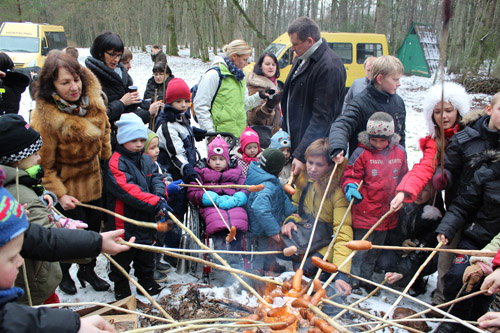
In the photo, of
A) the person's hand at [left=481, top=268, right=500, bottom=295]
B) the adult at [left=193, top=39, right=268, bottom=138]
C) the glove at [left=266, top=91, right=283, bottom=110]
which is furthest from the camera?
the glove at [left=266, top=91, right=283, bottom=110]

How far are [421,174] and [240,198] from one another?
1.82 m

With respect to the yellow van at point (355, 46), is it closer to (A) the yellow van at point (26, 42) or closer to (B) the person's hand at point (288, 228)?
(A) the yellow van at point (26, 42)

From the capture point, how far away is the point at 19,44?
588 inches

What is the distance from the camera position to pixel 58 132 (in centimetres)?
288

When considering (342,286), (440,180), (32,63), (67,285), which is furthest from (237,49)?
(32,63)

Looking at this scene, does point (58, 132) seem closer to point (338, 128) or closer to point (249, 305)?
point (249, 305)

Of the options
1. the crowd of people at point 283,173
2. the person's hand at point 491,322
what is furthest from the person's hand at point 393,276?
the person's hand at point 491,322

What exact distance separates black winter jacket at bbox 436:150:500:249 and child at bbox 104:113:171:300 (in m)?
2.50

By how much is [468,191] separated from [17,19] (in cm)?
3947

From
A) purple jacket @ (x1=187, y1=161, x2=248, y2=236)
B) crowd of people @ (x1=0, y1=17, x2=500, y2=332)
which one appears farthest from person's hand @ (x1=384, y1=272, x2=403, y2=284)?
purple jacket @ (x1=187, y1=161, x2=248, y2=236)

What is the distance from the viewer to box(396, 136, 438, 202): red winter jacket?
3.04 m

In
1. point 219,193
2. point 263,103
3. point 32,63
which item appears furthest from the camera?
point 32,63

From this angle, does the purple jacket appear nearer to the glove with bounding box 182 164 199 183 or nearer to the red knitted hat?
the glove with bounding box 182 164 199 183

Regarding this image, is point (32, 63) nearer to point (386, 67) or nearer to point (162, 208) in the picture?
point (162, 208)
